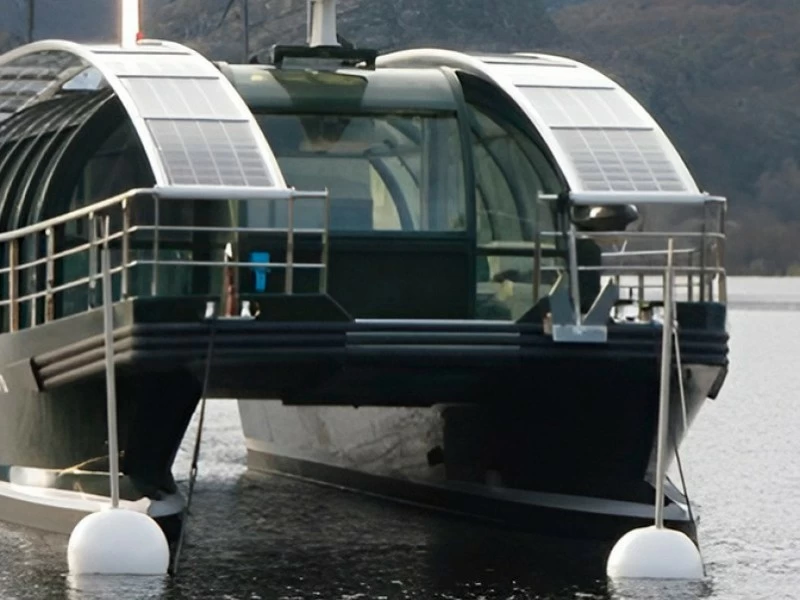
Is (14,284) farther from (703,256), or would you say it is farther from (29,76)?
(703,256)

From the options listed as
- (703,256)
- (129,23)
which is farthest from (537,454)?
(129,23)

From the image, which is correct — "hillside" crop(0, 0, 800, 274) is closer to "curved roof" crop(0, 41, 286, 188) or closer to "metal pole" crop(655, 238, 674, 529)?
"curved roof" crop(0, 41, 286, 188)

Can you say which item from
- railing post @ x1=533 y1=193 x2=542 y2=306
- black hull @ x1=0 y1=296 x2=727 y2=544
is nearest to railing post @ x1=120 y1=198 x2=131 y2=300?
black hull @ x1=0 y1=296 x2=727 y2=544

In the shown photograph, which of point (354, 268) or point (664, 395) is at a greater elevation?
point (354, 268)

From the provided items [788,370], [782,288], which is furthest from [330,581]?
[782,288]

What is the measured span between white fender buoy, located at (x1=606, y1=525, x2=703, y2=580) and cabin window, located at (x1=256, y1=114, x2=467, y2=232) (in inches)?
144

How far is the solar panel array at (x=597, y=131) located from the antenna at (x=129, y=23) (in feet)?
10.0

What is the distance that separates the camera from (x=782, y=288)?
122m

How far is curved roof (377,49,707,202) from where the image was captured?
19.0m

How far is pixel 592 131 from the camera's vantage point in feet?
64.3

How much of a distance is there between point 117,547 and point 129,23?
5.62 metres

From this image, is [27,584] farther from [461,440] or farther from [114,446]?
[461,440]

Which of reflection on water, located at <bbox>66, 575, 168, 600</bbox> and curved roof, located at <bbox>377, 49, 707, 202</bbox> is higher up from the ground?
curved roof, located at <bbox>377, 49, 707, 202</bbox>

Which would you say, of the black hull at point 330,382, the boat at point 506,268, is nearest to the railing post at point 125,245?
the black hull at point 330,382
